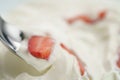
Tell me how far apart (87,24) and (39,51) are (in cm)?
50

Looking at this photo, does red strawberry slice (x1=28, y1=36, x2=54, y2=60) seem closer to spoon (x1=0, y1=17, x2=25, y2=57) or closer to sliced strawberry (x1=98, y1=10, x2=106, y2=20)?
spoon (x1=0, y1=17, x2=25, y2=57)

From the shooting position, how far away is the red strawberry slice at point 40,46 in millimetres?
657

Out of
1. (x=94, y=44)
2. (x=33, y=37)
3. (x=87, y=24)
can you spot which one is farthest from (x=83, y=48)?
(x=33, y=37)

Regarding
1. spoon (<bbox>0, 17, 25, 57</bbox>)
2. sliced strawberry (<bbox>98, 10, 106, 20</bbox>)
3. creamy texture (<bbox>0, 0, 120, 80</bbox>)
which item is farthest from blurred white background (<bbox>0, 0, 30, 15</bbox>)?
spoon (<bbox>0, 17, 25, 57</bbox>)

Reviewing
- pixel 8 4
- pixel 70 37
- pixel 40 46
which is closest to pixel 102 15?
pixel 70 37

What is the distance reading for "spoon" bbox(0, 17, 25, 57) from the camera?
657mm

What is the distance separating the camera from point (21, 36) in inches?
27.7

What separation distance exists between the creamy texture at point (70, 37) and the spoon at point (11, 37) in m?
0.02

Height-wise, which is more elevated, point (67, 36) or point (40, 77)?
point (40, 77)

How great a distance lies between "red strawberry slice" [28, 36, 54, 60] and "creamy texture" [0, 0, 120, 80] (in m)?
0.01

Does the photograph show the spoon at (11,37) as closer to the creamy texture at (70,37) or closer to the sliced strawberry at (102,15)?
the creamy texture at (70,37)

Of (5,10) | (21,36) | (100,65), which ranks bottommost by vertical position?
(5,10)

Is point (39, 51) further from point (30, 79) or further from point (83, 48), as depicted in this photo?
point (83, 48)

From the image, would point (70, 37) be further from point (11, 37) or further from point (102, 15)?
point (11, 37)
